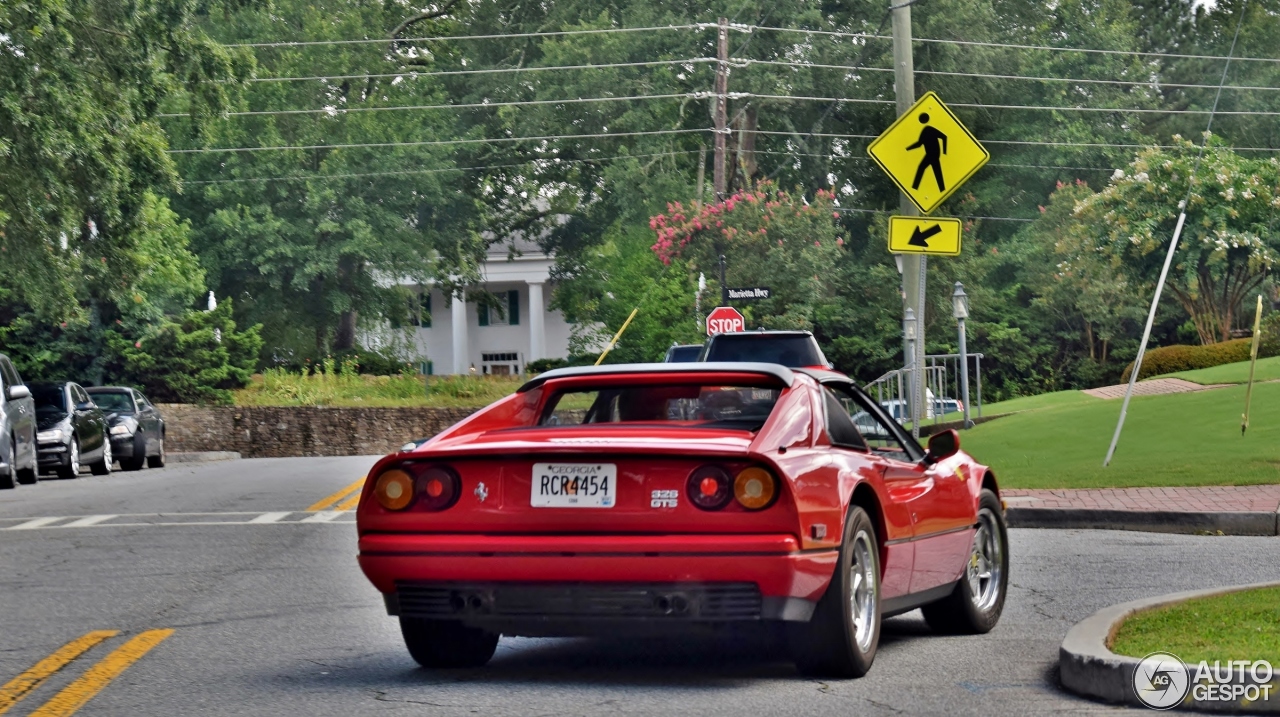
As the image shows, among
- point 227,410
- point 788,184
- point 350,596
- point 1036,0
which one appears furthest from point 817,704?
point 1036,0

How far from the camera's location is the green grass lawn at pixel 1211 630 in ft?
22.5

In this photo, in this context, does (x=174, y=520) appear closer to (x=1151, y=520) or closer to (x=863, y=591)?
(x=1151, y=520)

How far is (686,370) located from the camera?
7824 mm

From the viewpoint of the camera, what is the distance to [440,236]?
6069cm

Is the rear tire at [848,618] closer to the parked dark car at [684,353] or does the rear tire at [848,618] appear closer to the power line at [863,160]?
the parked dark car at [684,353]

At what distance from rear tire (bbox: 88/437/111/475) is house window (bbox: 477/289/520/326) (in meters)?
45.5

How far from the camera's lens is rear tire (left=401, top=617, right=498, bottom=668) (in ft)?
24.8

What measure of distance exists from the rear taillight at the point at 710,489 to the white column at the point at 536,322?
2587 inches

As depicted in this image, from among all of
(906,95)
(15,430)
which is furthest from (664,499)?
(15,430)

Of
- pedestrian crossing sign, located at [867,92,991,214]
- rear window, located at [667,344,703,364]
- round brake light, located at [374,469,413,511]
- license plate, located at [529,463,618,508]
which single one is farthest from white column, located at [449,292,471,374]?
license plate, located at [529,463,618,508]

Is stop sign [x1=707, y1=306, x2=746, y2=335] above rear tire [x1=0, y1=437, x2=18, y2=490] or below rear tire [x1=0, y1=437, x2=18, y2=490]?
above

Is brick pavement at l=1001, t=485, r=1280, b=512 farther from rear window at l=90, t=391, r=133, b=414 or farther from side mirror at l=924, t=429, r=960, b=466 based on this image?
rear window at l=90, t=391, r=133, b=414

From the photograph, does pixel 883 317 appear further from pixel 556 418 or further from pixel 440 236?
pixel 556 418

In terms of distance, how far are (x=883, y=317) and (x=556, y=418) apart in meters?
49.0
